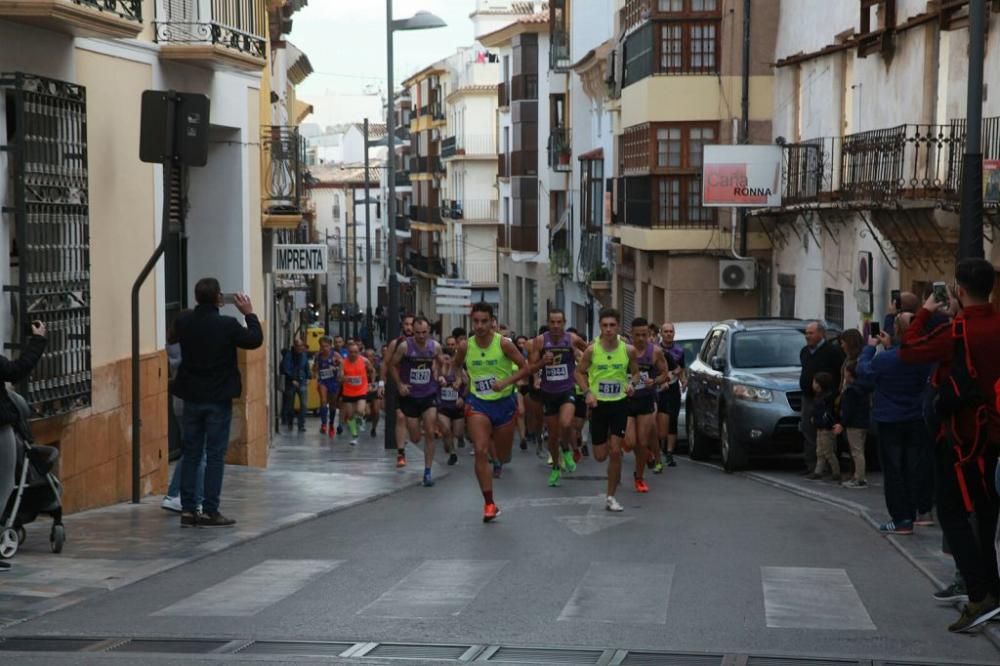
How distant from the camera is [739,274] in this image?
37.8m

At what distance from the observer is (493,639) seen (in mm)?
8828

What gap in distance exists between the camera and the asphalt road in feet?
29.4

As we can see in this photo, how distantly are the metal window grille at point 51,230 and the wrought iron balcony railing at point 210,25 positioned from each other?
3353 millimetres

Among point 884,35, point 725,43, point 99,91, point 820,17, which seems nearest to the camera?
point 99,91

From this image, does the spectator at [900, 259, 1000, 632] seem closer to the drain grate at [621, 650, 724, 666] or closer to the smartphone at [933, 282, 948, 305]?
the smartphone at [933, 282, 948, 305]

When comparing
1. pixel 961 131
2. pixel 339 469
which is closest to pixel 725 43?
pixel 961 131

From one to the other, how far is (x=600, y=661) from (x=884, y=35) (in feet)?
67.3

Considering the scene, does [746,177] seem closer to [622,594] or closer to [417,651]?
[622,594]

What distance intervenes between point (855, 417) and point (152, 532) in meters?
7.77

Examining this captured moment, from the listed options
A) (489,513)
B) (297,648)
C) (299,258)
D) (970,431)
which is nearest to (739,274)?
(299,258)

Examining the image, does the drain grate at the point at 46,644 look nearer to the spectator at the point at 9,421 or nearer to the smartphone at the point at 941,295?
the spectator at the point at 9,421

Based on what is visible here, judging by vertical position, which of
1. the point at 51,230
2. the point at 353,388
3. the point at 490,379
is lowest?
the point at 353,388

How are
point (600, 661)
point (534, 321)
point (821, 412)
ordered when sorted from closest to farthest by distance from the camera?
point (600, 661) → point (821, 412) → point (534, 321)

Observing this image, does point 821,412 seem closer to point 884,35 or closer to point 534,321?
point 884,35
